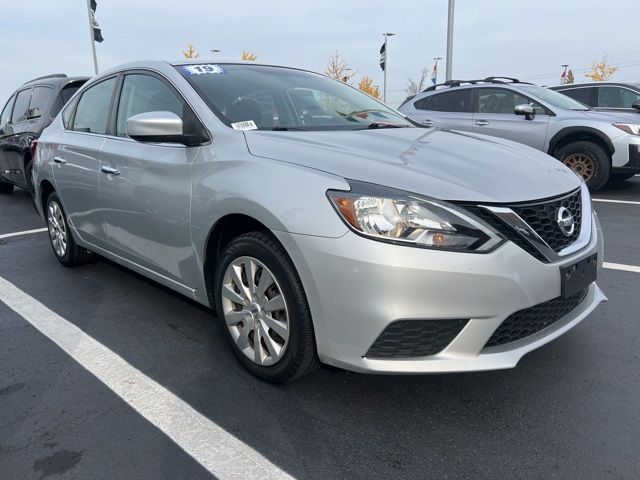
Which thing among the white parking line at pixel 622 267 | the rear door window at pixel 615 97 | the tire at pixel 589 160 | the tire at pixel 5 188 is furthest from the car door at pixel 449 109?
the tire at pixel 5 188

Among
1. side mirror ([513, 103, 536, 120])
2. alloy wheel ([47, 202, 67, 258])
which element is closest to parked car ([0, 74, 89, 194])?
alloy wheel ([47, 202, 67, 258])

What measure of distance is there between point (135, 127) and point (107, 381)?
1.32 metres

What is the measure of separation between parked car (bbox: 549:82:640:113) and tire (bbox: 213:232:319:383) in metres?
8.65

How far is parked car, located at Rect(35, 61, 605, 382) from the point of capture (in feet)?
6.81

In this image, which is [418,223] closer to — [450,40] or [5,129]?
[5,129]

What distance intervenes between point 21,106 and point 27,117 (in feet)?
2.02

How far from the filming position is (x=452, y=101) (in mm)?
8711

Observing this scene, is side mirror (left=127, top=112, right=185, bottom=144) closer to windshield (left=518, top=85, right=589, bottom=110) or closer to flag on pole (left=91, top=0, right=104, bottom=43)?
windshield (left=518, top=85, right=589, bottom=110)

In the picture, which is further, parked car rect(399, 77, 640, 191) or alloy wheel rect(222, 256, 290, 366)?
parked car rect(399, 77, 640, 191)

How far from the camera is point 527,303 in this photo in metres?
2.13

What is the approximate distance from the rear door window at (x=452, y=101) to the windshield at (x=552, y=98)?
81cm

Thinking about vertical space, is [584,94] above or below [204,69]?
below

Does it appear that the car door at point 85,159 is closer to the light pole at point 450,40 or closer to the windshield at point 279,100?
the windshield at point 279,100

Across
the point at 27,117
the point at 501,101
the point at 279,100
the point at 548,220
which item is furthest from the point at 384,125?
the point at 27,117
